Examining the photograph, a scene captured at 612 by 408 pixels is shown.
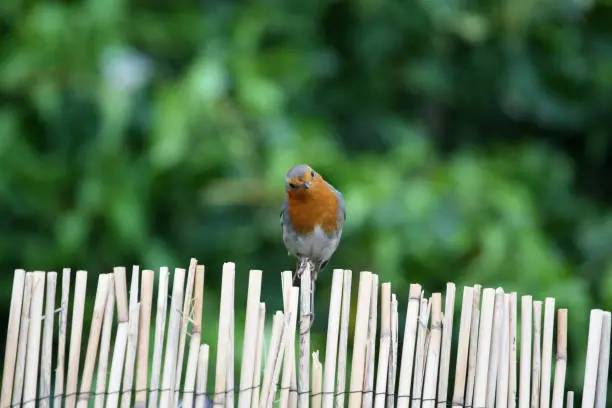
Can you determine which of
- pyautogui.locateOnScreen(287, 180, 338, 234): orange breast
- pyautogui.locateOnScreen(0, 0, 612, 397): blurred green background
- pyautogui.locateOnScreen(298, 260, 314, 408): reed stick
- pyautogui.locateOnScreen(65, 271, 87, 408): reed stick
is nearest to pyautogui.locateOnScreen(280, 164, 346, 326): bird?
pyautogui.locateOnScreen(287, 180, 338, 234): orange breast

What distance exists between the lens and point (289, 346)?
208cm

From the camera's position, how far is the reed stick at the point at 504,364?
2.12 metres

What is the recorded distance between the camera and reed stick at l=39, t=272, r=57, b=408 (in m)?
2.03

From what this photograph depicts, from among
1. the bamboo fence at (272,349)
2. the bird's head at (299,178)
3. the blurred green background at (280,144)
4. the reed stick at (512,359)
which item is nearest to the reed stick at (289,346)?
the bamboo fence at (272,349)

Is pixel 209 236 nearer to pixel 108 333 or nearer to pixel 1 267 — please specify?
pixel 1 267

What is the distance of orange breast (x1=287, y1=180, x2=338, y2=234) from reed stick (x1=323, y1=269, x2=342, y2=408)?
96 cm

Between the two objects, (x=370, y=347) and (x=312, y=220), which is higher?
(x=312, y=220)

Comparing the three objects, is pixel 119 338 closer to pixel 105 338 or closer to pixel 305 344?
pixel 105 338

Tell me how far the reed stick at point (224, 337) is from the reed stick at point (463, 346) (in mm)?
472

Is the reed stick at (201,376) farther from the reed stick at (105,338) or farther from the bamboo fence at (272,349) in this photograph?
the reed stick at (105,338)

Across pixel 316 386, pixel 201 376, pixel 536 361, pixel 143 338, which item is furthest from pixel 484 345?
pixel 143 338

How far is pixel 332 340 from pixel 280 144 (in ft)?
9.89

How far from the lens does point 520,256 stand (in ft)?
16.2

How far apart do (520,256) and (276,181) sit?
122 centimetres
